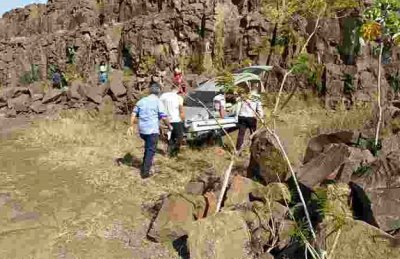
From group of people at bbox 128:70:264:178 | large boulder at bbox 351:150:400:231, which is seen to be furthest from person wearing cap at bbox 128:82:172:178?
A: large boulder at bbox 351:150:400:231

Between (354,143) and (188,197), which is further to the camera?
(354,143)

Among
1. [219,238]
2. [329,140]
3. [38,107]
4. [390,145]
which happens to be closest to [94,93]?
[38,107]

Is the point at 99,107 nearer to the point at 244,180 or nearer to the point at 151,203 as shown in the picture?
the point at 151,203

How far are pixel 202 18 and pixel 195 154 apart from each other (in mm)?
10632

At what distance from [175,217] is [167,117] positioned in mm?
3358

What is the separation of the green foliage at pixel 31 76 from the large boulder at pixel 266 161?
60.1ft

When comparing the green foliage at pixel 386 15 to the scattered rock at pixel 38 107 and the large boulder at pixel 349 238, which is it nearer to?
the large boulder at pixel 349 238

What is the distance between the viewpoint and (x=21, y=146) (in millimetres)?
12070

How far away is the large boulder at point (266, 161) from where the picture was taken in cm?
741

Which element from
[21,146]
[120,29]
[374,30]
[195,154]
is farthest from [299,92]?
[120,29]

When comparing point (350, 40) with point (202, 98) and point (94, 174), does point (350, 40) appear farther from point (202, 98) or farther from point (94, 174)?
point (94, 174)

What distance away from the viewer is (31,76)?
24.0 metres

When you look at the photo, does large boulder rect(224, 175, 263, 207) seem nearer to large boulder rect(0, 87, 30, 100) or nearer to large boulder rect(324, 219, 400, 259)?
large boulder rect(324, 219, 400, 259)

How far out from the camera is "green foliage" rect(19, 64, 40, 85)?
78.3ft
